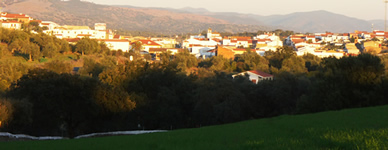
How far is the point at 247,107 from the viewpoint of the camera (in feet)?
101

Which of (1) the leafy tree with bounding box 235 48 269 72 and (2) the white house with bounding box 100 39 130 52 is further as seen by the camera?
(2) the white house with bounding box 100 39 130 52

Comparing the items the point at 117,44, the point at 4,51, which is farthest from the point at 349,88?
the point at 117,44

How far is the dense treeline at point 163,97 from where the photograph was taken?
81.3ft

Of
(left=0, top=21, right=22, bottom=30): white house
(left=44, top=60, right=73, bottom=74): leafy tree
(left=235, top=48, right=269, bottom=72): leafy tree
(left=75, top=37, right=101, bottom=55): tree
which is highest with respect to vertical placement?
(left=0, top=21, right=22, bottom=30): white house

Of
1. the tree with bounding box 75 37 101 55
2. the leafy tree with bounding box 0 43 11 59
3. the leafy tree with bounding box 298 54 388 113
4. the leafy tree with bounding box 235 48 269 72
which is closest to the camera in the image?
the leafy tree with bounding box 298 54 388 113

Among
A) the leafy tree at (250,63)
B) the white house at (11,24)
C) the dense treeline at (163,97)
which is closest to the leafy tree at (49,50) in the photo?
the dense treeline at (163,97)

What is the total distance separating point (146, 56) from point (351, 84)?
192ft

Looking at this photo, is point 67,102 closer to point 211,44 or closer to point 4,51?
point 4,51

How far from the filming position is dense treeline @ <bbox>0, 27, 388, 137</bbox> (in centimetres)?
2478

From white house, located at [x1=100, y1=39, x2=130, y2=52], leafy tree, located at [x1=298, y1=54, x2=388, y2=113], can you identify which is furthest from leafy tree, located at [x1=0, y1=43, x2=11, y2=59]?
leafy tree, located at [x1=298, y1=54, x2=388, y2=113]

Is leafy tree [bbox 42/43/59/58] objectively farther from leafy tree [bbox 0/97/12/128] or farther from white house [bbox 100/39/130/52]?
leafy tree [bbox 0/97/12/128]

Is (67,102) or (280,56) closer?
(67,102)

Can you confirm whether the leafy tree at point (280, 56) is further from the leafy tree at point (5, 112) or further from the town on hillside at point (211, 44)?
the leafy tree at point (5, 112)

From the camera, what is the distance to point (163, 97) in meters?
31.1
